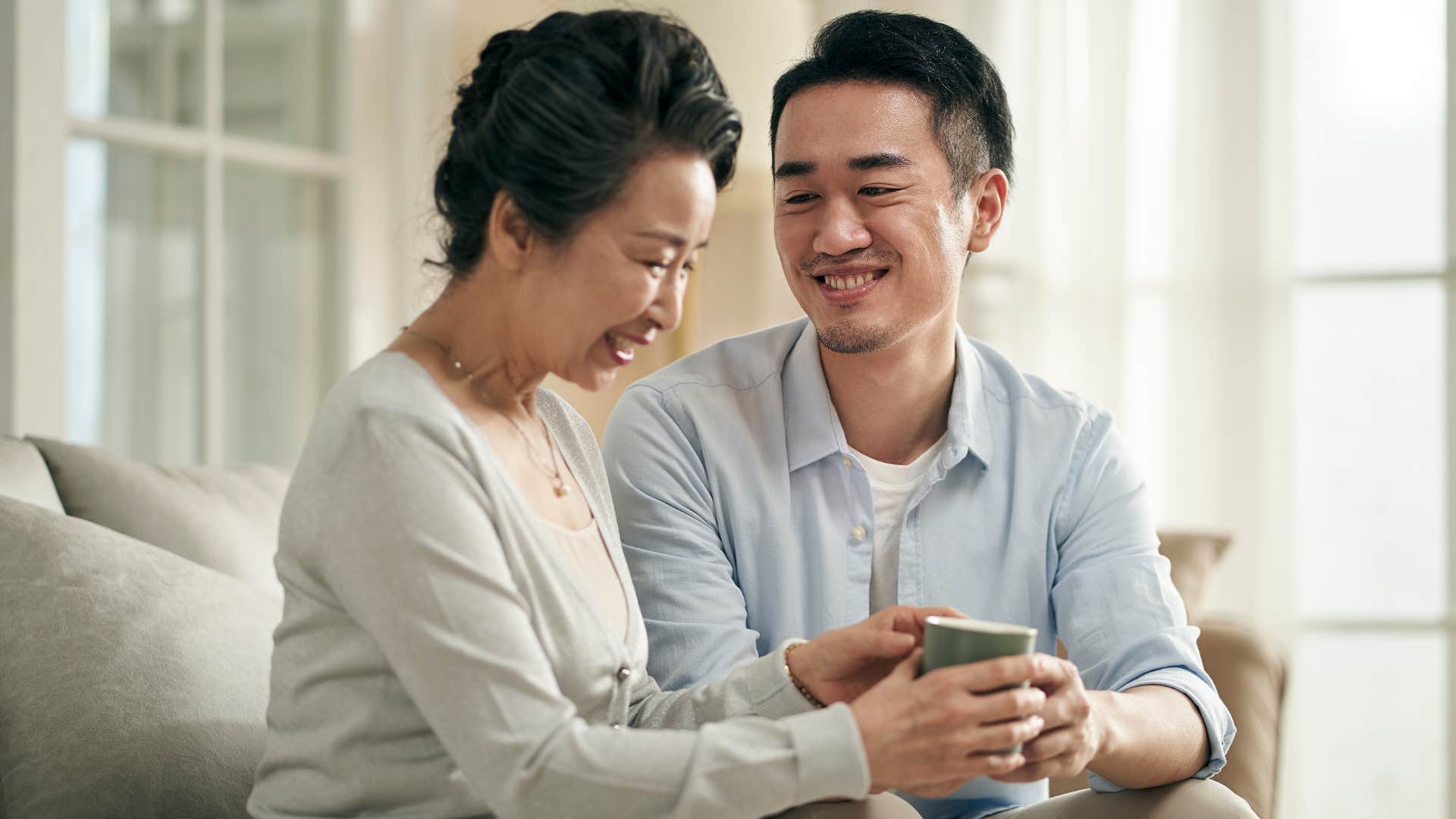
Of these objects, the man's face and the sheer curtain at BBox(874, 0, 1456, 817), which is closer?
the man's face

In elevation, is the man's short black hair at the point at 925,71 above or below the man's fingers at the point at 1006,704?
above

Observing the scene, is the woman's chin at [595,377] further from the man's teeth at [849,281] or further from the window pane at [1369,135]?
the window pane at [1369,135]

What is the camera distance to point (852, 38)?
1695 mm

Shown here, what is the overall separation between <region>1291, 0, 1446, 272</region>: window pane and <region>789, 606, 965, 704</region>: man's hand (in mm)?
2348

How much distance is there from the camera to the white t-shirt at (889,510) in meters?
1.65

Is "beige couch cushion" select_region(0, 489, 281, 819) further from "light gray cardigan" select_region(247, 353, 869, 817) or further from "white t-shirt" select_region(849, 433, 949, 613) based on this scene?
"white t-shirt" select_region(849, 433, 949, 613)

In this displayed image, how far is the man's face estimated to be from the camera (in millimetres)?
1639

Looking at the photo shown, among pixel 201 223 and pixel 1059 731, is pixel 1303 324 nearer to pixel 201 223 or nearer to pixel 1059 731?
pixel 1059 731

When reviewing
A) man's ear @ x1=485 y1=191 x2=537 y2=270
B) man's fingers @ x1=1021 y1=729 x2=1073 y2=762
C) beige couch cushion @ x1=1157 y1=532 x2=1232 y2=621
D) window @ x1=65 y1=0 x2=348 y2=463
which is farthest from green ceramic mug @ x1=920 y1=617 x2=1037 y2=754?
window @ x1=65 y1=0 x2=348 y2=463

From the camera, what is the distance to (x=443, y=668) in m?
0.97

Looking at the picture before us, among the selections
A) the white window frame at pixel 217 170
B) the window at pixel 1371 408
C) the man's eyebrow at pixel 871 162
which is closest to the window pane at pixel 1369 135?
the window at pixel 1371 408

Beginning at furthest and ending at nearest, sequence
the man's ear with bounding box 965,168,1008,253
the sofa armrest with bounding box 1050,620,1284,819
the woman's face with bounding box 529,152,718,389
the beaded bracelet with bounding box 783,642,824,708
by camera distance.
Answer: the sofa armrest with bounding box 1050,620,1284,819 < the man's ear with bounding box 965,168,1008,253 < the beaded bracelet with bounding box 783,642,824,708 < the woman's face with bounding box 529,152,718,389

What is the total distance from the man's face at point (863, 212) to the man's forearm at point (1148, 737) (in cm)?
54

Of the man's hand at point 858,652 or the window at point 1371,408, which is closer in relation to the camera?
the man's hand at point 858,652
